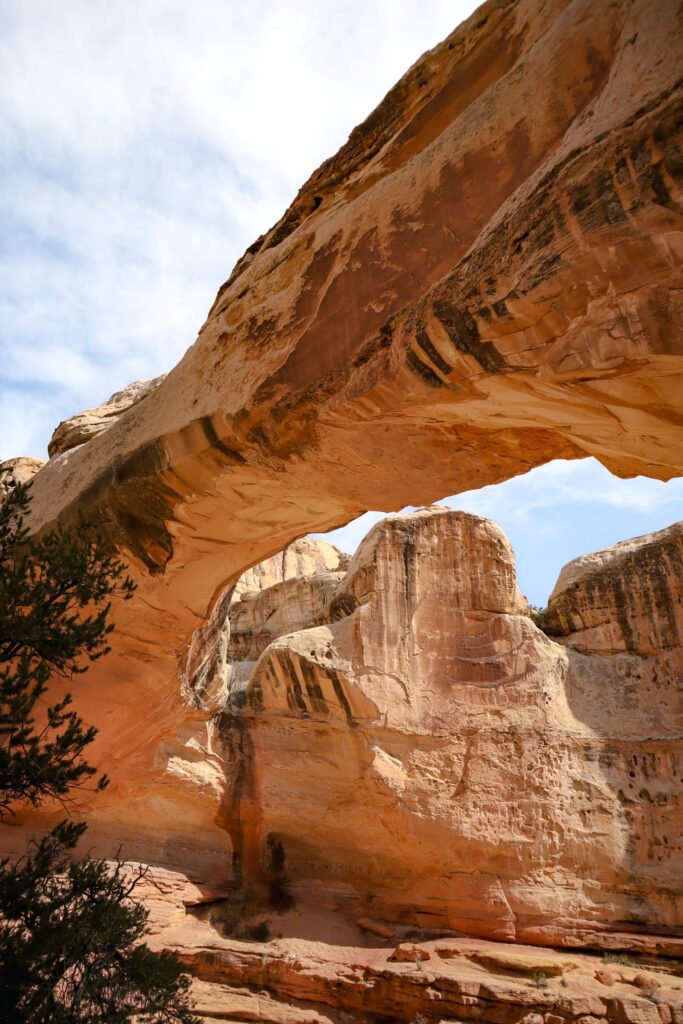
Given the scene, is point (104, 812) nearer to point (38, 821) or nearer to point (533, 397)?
point (38, 821)

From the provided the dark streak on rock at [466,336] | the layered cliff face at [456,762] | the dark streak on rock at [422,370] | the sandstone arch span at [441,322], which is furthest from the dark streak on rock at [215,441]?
the layered cliff face at [456,762]

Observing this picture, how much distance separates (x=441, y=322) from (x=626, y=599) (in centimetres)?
1282

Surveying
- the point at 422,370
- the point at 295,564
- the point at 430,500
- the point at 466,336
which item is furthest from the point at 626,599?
the point at 295,564

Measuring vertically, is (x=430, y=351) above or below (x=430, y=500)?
below

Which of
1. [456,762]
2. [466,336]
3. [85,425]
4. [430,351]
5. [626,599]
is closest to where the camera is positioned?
[466,336]

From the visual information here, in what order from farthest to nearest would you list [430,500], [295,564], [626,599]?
[295,564]
[626,599]
[430,500]

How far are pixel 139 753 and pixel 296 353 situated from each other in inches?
334

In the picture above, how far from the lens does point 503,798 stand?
13.6 metres

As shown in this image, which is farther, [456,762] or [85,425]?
[456,762]

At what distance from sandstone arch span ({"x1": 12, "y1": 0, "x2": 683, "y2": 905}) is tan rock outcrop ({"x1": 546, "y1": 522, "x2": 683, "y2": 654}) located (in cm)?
984

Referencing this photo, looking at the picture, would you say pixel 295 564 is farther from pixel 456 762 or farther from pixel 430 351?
pixel 430 351

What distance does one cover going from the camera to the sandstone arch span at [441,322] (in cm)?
355

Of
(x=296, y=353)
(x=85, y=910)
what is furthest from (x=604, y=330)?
(x=85, y=910)

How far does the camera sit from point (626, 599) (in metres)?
15.7
